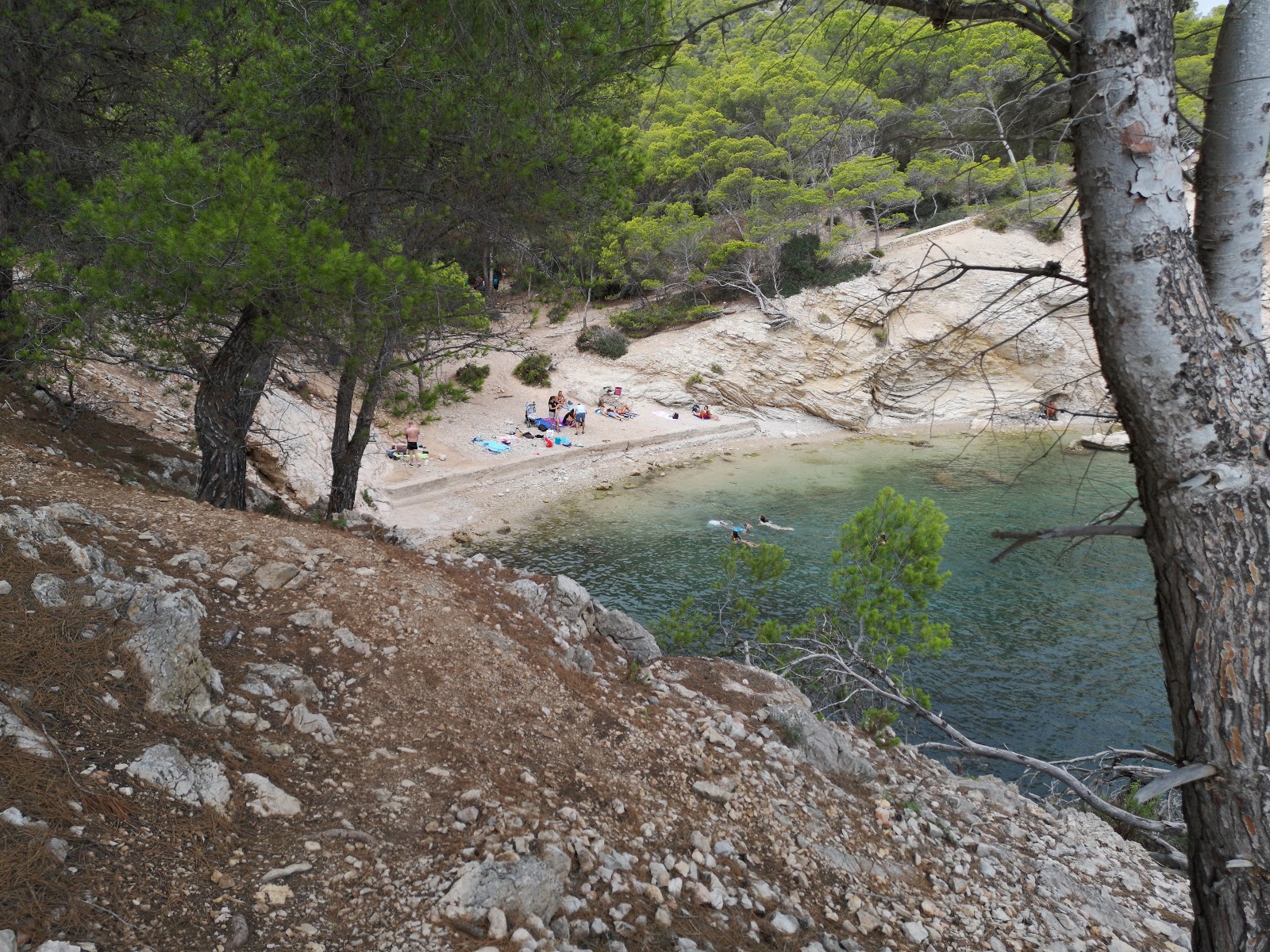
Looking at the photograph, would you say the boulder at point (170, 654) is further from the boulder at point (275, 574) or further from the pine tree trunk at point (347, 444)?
the pine tree trunk at point (347, 444)

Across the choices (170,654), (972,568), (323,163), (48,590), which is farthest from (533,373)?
(170,654)

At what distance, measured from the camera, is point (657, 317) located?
29.6m

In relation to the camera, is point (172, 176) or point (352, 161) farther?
point (352, 161)

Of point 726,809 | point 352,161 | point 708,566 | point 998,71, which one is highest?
point 998,71

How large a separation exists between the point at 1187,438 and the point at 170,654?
146 inches

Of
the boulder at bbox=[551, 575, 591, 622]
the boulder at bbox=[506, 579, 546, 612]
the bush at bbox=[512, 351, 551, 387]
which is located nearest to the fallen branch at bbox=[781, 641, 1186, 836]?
the boulder at bbox=[551, 575, 591, 622]

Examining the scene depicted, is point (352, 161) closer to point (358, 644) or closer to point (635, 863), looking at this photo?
point (358, 644)

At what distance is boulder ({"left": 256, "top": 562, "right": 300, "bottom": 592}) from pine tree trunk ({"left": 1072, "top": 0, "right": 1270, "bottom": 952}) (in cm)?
428

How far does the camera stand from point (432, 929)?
7.45 ft

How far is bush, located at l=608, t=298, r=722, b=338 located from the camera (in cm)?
2970

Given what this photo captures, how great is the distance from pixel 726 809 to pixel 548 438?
61.6ft

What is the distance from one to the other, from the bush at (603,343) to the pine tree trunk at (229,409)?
2222 centimetres

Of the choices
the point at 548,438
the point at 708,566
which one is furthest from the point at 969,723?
the point at 548,438

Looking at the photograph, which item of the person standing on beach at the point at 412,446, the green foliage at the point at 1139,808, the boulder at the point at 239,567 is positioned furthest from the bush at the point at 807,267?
the boulder at the point at 239,567
